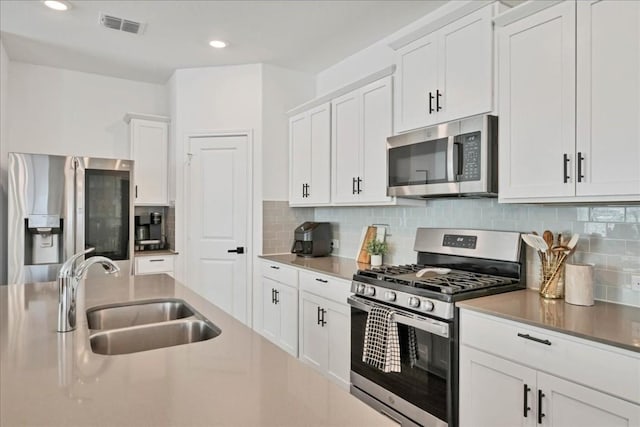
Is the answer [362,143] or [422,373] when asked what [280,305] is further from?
[422,373]

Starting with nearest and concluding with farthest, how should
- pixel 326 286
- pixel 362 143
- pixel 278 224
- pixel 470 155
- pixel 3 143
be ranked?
pixel 470 155, pixel 326 286, pixel 362 143, pixel 3 143, pixel 278 224

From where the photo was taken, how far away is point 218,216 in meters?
4.08

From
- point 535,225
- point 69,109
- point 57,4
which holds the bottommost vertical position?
point 535,225

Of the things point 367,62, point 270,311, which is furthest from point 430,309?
point 367,62

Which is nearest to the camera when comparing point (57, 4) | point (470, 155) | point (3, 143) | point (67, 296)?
point (67, 296)

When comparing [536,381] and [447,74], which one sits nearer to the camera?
[536,381]

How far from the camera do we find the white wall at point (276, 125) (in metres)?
4.02

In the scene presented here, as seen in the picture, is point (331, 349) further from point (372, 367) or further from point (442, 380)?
point (442, 380)

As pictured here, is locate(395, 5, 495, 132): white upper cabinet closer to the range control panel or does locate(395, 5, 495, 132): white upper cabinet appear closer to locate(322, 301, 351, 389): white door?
the range control panel

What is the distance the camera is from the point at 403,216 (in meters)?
3.17

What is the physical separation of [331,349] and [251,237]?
154 cm

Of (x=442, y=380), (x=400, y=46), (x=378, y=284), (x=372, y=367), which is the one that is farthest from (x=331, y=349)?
(x=400, y=46)

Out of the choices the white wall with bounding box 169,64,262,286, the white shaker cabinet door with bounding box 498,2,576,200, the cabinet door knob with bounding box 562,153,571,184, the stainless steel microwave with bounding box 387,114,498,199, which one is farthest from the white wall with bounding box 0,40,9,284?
the cabinet door knob with bounding box 562,153,571,184

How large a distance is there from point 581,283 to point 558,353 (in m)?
0.49
